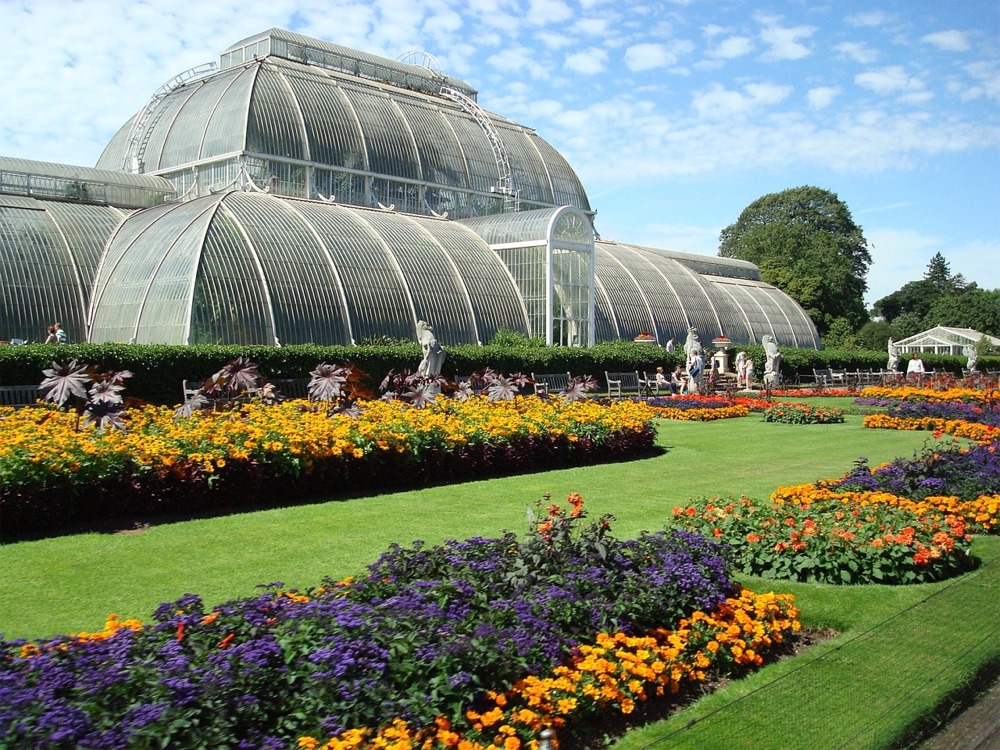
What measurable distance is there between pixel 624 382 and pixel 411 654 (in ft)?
98.4

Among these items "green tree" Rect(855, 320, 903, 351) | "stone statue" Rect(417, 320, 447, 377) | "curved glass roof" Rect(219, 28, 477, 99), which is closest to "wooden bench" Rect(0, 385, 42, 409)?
"stone statue" Rect(417, 320, 447, 377)

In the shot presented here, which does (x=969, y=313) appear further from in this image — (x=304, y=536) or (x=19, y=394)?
(x=304, y=536)

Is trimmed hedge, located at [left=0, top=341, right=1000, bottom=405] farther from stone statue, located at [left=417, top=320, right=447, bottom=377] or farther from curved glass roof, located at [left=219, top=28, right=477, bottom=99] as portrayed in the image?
curved glass roof, located at [left=219, top=28, right=477, bottom=99]

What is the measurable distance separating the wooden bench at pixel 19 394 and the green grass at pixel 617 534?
38.0 ft

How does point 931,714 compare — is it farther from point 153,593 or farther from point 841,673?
point 153,593

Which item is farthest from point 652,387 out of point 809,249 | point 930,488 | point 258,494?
point 809,249

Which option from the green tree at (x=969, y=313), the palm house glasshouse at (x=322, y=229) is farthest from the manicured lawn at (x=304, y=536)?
the green tree at (x=969, y=313)

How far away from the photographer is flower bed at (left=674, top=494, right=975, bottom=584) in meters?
8.27

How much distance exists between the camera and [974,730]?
5.50m

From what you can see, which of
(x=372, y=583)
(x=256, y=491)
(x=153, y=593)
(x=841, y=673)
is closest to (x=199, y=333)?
(x=256, y=491)

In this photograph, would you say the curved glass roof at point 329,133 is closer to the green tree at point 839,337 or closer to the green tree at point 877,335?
the green tree at point 839,337

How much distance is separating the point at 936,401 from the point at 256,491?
2172 centimetres

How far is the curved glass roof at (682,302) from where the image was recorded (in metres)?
44.7

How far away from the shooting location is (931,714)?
5.48 meters
